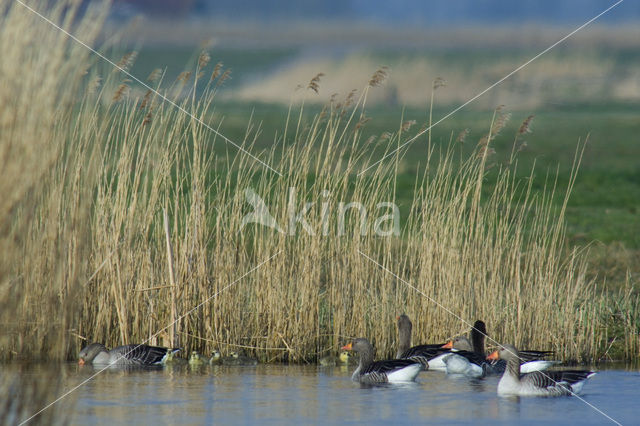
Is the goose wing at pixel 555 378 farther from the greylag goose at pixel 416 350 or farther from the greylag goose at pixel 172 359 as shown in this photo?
the greylag goose at pixel 172 359

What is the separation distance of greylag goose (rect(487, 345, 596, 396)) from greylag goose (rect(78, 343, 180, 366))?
3.44 metres

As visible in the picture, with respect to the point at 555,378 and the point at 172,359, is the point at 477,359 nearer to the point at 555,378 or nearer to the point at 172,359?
the point at 555,378

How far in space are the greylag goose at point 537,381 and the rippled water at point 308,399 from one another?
0.12m

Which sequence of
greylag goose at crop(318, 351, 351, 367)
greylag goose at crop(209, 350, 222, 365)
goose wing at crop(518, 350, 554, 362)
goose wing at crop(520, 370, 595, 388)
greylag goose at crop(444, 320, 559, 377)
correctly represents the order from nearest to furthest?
goose wing at crop(520, 370, 595, 388) → greylag goose at crop(444, 320, 559, 377) → goose wing at crop(518, 350, 554, 362) → greylag goose at crop(209, 350, 222, 365) → greylag goose at crop(318, 351, 351, 367)

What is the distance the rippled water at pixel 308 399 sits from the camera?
7.99 meters

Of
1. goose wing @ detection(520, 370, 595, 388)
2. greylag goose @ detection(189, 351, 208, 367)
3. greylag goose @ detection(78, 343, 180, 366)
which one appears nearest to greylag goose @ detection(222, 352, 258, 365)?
greylag goose @ detection(189, 351, 208, 367)

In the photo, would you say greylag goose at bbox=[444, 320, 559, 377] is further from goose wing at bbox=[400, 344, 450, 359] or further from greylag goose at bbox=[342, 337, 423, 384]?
greylag goose at bbox=[342, 337, 423, 384]

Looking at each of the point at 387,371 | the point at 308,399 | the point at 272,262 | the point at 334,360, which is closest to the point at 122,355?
the point at 272,262

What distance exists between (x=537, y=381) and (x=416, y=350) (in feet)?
4.62

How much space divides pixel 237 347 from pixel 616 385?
386cm

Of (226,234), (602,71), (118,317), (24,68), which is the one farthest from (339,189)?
(602,71)

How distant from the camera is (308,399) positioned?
28.7 ft

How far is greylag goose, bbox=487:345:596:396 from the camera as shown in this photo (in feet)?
29.8

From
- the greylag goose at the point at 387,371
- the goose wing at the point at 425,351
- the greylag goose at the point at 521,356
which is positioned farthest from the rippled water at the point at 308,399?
the greylag goose at the point at 521,356
